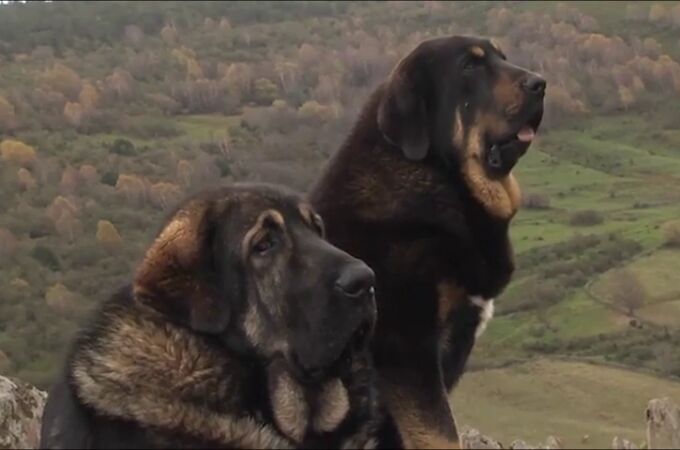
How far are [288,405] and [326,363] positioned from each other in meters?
0.24

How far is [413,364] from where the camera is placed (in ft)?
16.8

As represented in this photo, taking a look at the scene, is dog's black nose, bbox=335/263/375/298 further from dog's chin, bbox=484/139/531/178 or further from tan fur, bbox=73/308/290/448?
dog's chin, bbox=484/139/531/178

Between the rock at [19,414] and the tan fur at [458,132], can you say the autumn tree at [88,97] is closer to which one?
the rock at [19,414]

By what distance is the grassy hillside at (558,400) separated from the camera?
717 centimetres

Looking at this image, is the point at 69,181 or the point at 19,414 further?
the point at 69,181

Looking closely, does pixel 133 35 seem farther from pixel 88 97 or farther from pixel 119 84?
pixel 88 97

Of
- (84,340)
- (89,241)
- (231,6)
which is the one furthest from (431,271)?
(231,6)

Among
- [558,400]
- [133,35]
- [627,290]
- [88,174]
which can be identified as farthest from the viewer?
[133,35]

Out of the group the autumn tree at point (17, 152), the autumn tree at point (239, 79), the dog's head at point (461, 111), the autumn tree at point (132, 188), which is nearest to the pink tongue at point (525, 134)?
the dog's head at point (461, 111)

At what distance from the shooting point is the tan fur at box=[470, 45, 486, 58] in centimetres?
580

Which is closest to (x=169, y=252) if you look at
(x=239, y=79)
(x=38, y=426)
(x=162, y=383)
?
(x=162, y=383)

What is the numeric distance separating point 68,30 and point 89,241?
35.2 meters

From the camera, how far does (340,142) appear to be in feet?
20.6

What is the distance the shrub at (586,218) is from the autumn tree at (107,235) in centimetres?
641
